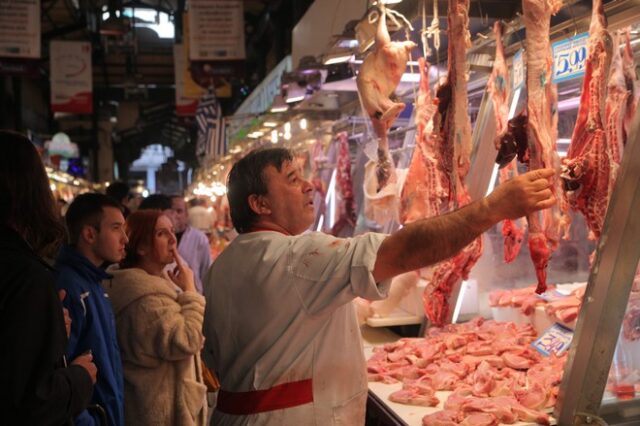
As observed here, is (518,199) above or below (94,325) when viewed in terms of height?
above

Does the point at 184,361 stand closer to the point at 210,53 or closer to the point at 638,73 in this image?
the point at 638,73

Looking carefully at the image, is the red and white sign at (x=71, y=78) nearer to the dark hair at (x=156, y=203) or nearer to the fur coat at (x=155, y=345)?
the dark hair at (x=156, y=203)

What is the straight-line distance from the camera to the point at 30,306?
201 centimetres

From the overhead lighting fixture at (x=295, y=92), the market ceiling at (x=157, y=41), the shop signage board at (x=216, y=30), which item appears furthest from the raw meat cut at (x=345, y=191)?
the shop signage board at (x=216, y=30)

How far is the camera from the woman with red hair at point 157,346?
143 inches

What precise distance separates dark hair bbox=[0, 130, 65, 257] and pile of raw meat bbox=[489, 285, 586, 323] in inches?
103

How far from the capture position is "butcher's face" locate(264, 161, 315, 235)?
100 inches

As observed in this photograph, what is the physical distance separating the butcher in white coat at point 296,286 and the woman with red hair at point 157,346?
897mm

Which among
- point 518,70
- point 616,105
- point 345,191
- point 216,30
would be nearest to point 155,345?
point 616,105

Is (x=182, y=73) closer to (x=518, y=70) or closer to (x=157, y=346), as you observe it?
(x=518, y=70)

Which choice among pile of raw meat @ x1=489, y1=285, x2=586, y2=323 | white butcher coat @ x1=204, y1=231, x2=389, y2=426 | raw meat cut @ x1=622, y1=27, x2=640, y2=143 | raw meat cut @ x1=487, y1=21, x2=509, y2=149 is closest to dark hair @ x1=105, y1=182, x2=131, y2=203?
pile of raw meat @ x1=489, y1=285, x2=586, y2=323

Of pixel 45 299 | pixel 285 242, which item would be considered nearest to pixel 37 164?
pixel 45 299

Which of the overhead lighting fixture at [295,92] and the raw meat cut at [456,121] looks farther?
the overhead lighting fixture at [295,92]

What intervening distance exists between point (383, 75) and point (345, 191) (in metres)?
2.96
